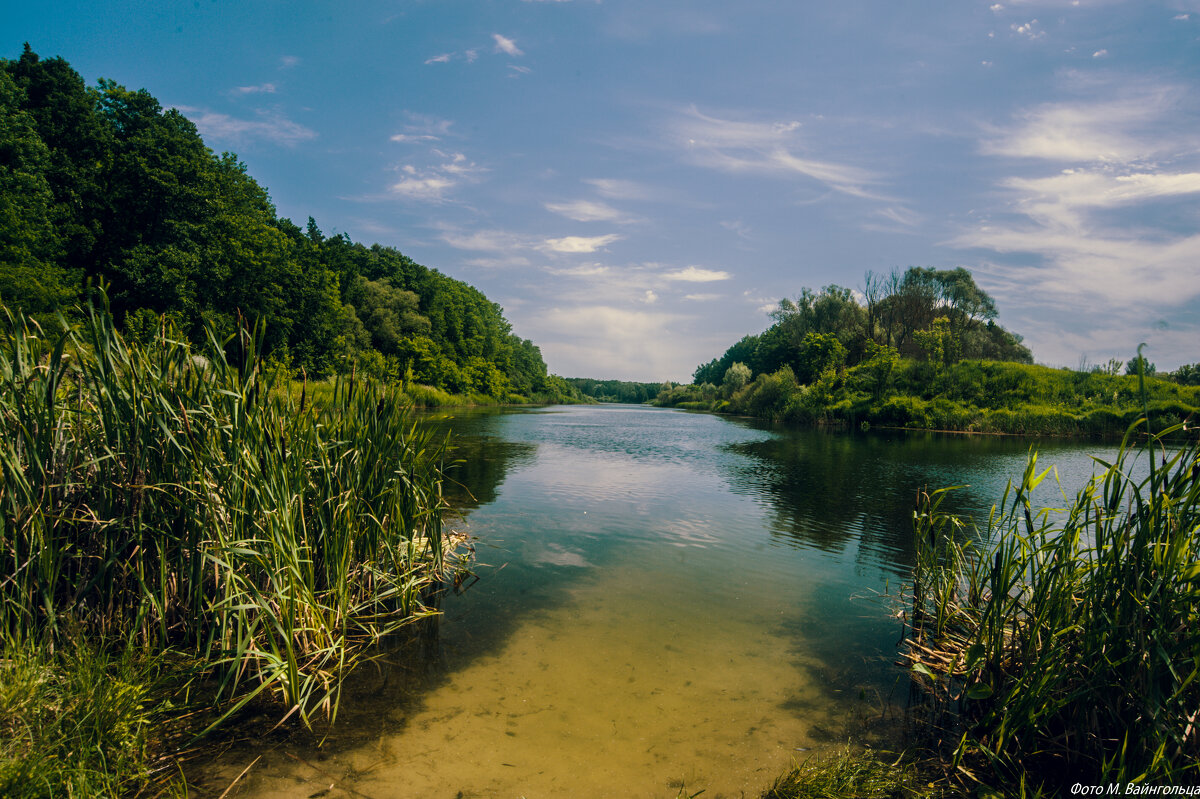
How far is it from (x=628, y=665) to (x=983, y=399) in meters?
44.3

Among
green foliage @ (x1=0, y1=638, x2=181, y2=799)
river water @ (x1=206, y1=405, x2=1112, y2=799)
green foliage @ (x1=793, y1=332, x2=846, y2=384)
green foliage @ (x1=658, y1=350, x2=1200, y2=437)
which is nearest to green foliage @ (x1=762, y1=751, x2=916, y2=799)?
river water @ (x1=206, y1=405, x2=1112, y2=799)

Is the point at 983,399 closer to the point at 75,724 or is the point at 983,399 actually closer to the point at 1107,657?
the point at 1107,657

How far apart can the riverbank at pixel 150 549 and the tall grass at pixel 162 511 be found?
1 centimetres

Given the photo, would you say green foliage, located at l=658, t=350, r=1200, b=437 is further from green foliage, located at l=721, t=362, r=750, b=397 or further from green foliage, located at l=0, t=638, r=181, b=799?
green foliage, located at l=0, t=638, r=181, b=799

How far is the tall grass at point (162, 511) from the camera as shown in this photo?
9.73 ft

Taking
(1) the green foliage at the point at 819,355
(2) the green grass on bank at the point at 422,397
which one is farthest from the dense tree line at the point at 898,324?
(2) the green grass on bank at the point at 422,397

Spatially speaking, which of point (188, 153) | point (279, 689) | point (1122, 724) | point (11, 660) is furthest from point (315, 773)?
point (188, 153)

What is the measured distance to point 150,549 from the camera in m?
3.47

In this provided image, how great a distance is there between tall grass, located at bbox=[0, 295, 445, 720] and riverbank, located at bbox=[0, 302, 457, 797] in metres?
0.01

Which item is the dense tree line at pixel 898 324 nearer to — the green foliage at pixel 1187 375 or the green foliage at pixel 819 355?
the green foliage at pixel 819 355

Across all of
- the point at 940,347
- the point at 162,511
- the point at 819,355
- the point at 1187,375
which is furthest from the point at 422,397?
the point at 1187,375

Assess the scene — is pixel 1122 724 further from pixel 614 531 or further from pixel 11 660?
pixel 614 531

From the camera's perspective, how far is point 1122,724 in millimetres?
2539

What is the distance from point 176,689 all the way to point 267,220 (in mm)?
55366
